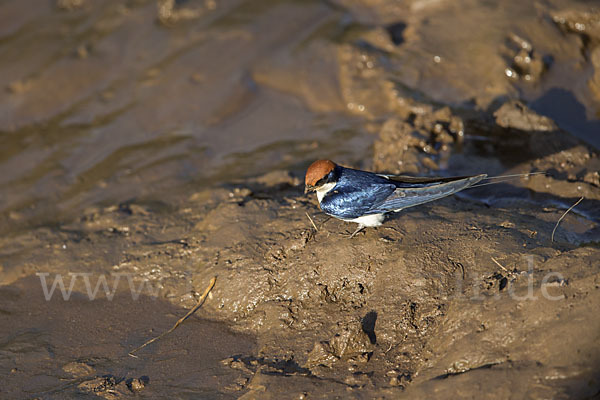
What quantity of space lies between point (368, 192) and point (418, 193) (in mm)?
368

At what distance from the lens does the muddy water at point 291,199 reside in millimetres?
3273

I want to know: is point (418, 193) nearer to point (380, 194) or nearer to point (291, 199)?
point (380, 194)

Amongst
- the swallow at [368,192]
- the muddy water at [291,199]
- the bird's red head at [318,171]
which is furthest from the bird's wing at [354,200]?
the muddy water at [291,199]

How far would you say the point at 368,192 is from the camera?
3.81m

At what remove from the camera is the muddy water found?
327 cm

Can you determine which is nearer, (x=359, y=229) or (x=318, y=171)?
(x=318, y=171)

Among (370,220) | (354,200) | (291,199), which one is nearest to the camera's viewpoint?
(354,200)

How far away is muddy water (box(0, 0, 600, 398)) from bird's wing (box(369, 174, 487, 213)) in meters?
0.23

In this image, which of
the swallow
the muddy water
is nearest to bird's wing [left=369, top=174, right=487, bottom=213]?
the swallow

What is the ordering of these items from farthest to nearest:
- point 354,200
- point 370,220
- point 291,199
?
point 291,199
point 370,220
point 354,200

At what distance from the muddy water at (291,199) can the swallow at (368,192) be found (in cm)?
23

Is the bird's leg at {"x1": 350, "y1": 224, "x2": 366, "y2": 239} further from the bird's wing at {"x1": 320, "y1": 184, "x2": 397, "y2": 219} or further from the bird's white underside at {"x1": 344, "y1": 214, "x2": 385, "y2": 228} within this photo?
the bird's wing at {"x1": 320, "y1": 184, "x2": 397, "y2": 219}

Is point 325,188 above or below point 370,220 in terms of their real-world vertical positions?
above

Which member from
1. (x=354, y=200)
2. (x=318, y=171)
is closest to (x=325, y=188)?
(x=318, y=171)
